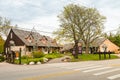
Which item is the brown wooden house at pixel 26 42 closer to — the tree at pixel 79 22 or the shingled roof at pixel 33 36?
the shingled roof at pixel 33 36

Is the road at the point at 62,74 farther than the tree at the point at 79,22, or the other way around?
the tree at the point at 79,22

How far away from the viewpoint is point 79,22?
5144 cm

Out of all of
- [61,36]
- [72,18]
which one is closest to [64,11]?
[72,18]

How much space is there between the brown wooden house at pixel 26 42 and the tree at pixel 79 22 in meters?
6.51

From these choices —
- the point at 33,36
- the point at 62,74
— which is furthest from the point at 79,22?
the point at 62,74

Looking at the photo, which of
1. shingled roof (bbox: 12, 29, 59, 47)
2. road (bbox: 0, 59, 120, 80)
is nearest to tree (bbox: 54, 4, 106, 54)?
shingled roof (bbox: 12, 29, 59, 47)

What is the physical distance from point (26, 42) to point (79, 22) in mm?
13025

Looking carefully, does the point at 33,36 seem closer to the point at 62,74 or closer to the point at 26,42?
the point at 26,42

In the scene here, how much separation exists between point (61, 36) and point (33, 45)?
22.7 ft

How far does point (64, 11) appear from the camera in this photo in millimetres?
52719

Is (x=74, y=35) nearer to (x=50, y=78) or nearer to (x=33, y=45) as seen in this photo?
(x=33, y=45)

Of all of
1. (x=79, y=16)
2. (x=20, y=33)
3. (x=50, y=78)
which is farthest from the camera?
(x=20, y=33)

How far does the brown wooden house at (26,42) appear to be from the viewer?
51.8 m

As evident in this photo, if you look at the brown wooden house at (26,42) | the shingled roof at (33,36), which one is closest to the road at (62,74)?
the brown wooden house at (26,42)
